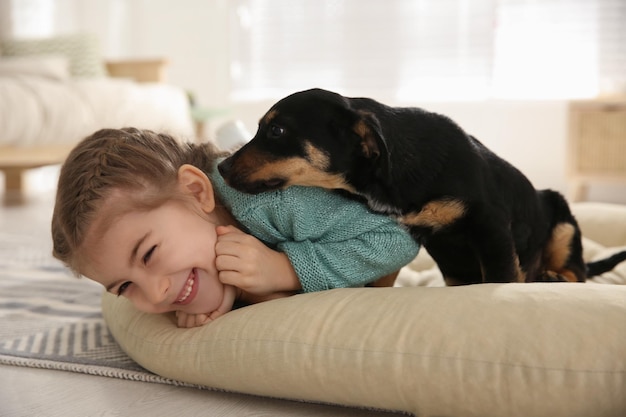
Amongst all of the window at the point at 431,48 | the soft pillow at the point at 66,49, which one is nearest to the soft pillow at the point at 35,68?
the soft pillow at the point at 66,49

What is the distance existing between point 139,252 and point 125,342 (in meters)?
0.26

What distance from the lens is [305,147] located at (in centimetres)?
122

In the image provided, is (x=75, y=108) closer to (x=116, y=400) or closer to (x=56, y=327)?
(x=56, y=327)

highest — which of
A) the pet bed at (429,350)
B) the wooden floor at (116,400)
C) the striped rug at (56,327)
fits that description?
the pet bed at (429,350)

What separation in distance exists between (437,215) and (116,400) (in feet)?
2.04

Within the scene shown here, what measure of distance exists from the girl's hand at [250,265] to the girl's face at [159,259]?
1.0 inches

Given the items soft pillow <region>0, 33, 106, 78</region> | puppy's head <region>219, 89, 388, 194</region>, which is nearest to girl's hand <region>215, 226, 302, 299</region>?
puppy's head <region>219, 89, 388, 194</region>

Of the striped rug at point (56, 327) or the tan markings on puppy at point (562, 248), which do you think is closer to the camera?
the striped rug at point (56, 327)

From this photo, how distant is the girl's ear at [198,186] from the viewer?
4.29ft

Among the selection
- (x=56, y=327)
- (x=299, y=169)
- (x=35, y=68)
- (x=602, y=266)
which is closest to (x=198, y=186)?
(x=299, y=169)

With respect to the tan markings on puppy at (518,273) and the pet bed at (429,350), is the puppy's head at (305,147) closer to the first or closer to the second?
the pet bed at (429,350)

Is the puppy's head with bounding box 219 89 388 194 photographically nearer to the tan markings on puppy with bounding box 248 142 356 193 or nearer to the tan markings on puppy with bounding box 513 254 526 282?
the tan markings on puppy with bounding box 248 142 356 193

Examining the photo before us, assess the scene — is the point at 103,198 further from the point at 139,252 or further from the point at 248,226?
the point at 248,226

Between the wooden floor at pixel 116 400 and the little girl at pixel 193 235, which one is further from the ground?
the little girl at pixel 193 235
